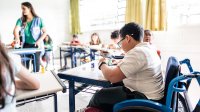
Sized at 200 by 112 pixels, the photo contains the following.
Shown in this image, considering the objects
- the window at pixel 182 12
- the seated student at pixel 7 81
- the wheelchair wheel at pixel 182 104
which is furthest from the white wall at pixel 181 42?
the seated student at pixel 7 81

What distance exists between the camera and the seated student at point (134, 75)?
1413 mm

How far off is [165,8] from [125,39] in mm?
3235

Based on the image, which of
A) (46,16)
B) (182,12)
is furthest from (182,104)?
(46,16)

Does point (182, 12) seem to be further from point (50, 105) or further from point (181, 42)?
point (50, 105)

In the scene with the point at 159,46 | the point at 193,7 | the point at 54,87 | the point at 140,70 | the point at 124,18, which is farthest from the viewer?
the point at 124,18

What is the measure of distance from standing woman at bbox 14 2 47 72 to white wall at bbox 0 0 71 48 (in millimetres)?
2917

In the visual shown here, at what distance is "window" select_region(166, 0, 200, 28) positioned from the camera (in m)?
4.17

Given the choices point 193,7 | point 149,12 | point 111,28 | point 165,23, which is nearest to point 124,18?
point 111,28

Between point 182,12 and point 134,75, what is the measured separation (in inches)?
135

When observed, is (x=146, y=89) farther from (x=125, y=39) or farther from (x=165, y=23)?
(x=165, y=23)

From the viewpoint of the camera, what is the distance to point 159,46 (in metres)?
4.66

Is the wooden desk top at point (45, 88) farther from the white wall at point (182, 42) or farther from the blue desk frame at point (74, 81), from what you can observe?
the white wall at point (182, 42)

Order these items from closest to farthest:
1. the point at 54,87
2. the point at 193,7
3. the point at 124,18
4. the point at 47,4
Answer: the point at 54,87, the point at 193,7, the point at 124,18, the point at 47,4

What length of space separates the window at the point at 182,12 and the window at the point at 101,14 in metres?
1.54
